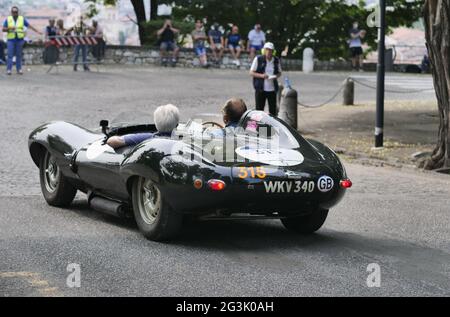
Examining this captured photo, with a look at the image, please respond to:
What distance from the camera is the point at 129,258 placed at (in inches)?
327

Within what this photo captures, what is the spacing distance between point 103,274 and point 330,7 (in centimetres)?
4624

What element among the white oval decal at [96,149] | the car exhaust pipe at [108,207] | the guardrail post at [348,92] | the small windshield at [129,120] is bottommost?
the guardrail post at [348,92]

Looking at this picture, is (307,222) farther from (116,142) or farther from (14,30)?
(14,30)

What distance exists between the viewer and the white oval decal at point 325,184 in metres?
8.86

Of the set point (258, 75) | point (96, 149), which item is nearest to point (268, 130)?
point (96, 149)

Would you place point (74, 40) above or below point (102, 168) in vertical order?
above

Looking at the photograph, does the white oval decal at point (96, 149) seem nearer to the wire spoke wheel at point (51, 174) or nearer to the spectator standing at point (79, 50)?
the wire spoke wheel at point (51, 174)

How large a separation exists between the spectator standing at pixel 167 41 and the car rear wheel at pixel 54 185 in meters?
25.9

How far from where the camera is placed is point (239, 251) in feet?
28.4

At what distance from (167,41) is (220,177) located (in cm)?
2930

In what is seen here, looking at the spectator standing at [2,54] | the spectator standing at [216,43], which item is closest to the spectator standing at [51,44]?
the spectator standing at [2,54]

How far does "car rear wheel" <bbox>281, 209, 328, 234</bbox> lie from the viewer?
9477 millimetres
